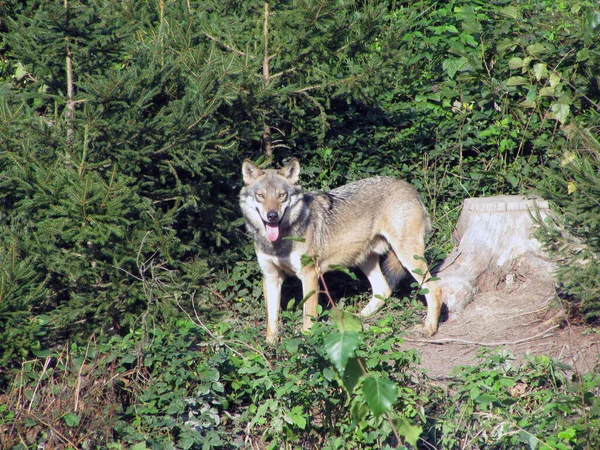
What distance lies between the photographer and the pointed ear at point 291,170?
7074mm

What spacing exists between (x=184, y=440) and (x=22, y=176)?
2789mm

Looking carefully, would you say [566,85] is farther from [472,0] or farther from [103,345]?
[103,345]

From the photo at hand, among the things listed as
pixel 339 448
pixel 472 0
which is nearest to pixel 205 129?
pixel 339 448

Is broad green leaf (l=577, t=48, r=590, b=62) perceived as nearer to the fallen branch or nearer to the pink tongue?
the fallen branch

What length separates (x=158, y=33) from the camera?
6.93m

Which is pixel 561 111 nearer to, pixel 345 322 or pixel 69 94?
pixel 69 94

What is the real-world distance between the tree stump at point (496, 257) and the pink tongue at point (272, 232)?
2152 millimetres

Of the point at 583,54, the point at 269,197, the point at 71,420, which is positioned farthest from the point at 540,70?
the point at 71,420

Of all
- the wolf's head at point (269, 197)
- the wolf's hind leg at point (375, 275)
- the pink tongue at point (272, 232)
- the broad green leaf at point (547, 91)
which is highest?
the broad green leaf at point (547, 91)

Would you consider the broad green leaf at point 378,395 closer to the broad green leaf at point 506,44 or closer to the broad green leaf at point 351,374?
the broad green leaf at point 351,374

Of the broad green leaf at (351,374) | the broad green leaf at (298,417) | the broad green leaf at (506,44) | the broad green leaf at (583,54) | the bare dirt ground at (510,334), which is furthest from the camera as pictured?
the broad green leaf at (506,44)

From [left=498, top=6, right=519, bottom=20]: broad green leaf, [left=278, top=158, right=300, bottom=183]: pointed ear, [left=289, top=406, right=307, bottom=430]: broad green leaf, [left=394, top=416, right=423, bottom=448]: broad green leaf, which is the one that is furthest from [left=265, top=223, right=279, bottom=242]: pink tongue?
[left=498, top=6, right=519, bottom=20]: broad green leaf

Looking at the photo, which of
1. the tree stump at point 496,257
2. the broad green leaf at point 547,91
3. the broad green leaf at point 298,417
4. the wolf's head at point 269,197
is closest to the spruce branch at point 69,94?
the wolf's head at point 269,197

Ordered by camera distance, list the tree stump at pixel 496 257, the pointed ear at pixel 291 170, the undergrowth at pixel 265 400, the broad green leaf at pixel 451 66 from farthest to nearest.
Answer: the broad green leaf at pixel 451 66 → the tree stump at pixel 496 257 → the pointed ear at pixel 291 170 → the undergrowth at pixel 265 400
